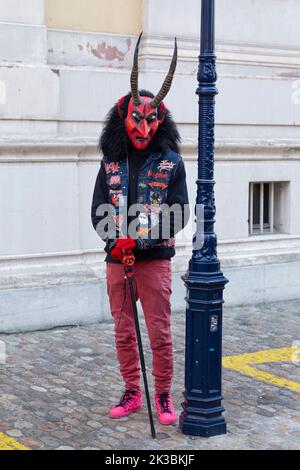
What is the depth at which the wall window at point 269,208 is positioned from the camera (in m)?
10.3

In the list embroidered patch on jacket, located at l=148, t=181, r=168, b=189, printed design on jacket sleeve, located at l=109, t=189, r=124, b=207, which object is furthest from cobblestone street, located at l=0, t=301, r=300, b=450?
embroidered patch on jacket, located at l=148, t=181, r=168, b=189

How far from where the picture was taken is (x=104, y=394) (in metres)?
6.68

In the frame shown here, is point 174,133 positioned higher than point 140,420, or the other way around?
point 174,133

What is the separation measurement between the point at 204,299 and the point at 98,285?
9.93 feet

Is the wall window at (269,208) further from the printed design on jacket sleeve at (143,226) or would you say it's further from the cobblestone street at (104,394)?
the printed design on jacket sleeve at (143,226)

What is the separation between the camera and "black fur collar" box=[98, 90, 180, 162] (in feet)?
19.8

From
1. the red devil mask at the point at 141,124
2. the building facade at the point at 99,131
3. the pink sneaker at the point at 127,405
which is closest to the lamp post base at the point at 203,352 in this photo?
the pink sneaker at the point at 127,405

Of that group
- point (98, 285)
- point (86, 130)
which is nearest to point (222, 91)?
point (86, 130)

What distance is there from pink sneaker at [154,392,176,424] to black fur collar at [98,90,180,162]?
159 centimetres

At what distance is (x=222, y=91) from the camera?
→ 9711mm

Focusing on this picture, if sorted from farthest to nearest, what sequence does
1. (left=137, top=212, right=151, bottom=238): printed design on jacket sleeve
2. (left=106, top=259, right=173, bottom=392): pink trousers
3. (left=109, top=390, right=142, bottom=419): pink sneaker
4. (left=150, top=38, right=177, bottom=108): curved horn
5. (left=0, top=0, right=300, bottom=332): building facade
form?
(left=0, top=0, right=300, bottom=332): building facade
(left=109, top=390, right=142, bottom=419): pink sneaker
(left=106, top=259, right=173, bottom=392): pink trousers
(left=137, top=212, right=151, bottom=238): printed design on jacket sleeve
(left=150, top=38, right=177, bottom=108): curved horn

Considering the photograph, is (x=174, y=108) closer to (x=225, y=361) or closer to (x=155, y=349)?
(x=225, y=361)

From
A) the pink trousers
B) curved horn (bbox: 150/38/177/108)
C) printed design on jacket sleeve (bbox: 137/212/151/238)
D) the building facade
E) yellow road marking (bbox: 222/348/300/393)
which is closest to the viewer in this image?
curved horn (bbox: 150/38/177/108)

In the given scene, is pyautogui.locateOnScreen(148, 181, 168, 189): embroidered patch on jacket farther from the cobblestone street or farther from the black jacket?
the cobblestone street
